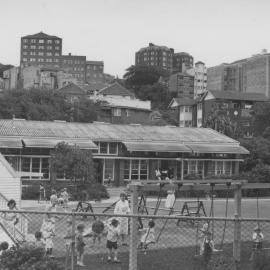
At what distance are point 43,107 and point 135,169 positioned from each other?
101 feet

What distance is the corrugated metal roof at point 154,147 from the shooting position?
53500 mm

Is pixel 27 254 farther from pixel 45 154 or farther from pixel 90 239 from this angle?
pixel 45 154

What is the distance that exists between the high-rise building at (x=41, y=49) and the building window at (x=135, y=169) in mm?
135688

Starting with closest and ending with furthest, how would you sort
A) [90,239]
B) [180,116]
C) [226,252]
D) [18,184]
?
[226,252], [90,239], [18,184], [180,116]

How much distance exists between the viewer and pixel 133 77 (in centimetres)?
15100

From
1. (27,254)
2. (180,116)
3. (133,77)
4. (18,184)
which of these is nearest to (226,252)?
(27,254)

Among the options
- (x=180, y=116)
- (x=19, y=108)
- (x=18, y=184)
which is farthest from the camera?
(x=180, y=116)

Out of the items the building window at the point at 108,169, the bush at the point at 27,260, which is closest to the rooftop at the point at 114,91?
the building window at the point at 108,169

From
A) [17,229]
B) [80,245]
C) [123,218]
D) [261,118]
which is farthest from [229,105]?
[80,245]

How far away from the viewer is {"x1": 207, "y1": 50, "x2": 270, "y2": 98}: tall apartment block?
12688 centimetres

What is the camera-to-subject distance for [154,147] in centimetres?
5450

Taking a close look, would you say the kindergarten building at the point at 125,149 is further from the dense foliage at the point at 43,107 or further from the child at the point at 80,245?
the child at the point at 80,245

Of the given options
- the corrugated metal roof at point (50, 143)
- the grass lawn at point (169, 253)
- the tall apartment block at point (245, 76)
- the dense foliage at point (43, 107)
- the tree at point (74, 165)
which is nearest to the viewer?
the grass lawn at point (169, 253)

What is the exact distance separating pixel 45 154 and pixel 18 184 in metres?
23.2
